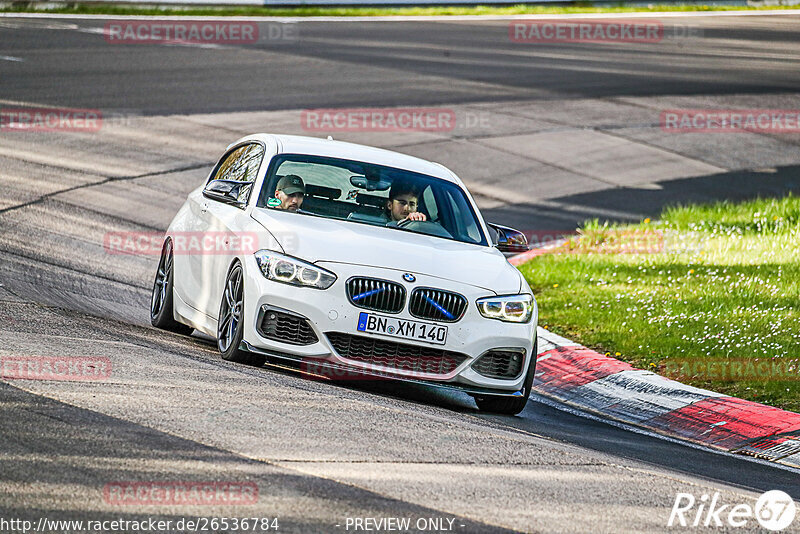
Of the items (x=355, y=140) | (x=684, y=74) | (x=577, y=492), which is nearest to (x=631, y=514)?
(x=577, y=492)

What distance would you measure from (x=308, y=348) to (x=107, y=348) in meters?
1.32

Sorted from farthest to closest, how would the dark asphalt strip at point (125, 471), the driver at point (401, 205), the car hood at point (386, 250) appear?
the driver at point (401, 205) < the car hood at point (386, 250) < the dark asphalt strip at point (125, 471)

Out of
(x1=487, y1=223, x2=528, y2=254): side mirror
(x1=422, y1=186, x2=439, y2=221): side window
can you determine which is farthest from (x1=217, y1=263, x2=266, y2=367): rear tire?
(x1=487, y1=223, x2=528, y2=254): side mirror

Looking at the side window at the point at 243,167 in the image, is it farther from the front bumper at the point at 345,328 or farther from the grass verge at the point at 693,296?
the grass verge at the point at 693,296

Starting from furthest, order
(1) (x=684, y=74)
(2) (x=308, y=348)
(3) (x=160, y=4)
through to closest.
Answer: (3) (x=160, y=4) → (1) (x=684, y=74) → (2) (x=308, y=348)

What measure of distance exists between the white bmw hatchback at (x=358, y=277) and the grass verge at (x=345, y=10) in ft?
82.2

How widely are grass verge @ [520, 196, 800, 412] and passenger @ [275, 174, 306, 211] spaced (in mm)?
3163

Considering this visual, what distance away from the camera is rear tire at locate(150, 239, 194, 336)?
10.1 m

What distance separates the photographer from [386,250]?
844cm

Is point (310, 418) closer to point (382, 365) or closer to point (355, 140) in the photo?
point (382, 365)

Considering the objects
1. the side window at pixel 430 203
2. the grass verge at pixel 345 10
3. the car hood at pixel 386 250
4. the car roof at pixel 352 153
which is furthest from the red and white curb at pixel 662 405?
the grass verge at pixel 345 10

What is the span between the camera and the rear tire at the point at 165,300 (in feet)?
33.1

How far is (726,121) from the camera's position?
25094mm

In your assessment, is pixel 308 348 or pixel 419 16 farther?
pixel 419 16
